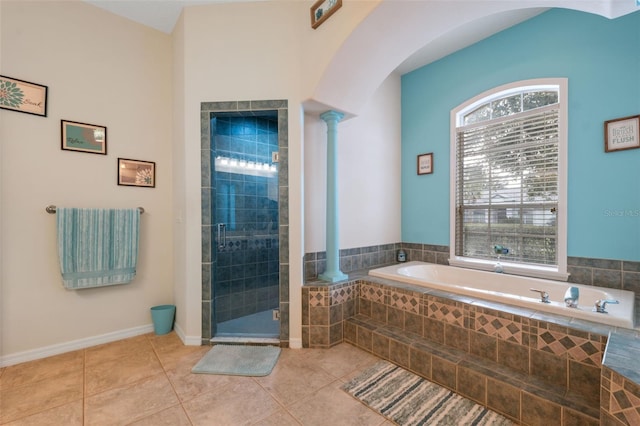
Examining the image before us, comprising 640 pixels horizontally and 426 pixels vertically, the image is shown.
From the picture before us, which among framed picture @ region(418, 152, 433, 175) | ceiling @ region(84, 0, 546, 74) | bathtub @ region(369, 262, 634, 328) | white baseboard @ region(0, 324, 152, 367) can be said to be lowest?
white baseboard @ region(0, 324, 152, 367)

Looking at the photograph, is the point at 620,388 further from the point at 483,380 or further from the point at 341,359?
the point at 341,359

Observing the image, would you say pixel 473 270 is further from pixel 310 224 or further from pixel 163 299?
pixel 163 299

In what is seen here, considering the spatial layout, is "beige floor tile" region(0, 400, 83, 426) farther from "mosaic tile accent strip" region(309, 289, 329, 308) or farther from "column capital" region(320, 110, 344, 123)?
"column capital" region(320, 110, 344, 123)

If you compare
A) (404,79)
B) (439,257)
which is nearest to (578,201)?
(439,257)

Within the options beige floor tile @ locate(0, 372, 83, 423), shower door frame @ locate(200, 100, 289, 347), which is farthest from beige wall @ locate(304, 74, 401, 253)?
beige floor tile @ locate(0, 372, 83, 423)

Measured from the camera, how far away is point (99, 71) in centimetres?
244

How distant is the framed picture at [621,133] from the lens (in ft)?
6.87

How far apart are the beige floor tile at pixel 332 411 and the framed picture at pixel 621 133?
2683 millimetres

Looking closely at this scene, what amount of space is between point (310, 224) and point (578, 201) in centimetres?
238

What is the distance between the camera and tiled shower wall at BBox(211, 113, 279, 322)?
8.50ft

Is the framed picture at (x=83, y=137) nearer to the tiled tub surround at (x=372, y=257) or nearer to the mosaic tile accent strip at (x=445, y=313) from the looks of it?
the tiled tub surround at (x=372, y=257)

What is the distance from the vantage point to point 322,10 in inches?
85.8

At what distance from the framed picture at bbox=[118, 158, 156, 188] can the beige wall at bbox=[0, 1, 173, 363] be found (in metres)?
0.05

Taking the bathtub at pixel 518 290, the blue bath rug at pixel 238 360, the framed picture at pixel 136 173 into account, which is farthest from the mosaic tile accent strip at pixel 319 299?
the framed picture at pixel 136 173
